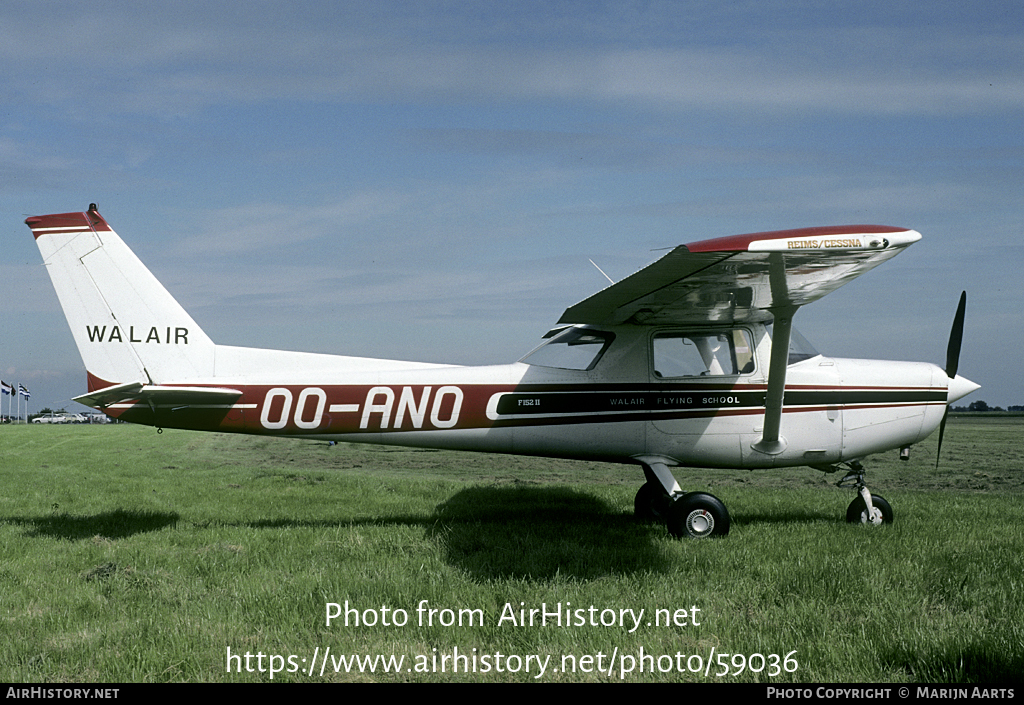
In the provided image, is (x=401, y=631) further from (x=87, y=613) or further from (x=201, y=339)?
(x=201, y=339)

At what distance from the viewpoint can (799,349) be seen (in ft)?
29.1

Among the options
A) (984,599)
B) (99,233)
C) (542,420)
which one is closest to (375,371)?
(542,420)

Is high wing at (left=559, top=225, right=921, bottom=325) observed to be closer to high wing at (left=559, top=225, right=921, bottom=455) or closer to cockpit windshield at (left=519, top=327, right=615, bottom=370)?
high wing at (left=559, top=225, right=921, bottom=455)

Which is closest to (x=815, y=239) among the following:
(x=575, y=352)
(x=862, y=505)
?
(x=575, y=352)

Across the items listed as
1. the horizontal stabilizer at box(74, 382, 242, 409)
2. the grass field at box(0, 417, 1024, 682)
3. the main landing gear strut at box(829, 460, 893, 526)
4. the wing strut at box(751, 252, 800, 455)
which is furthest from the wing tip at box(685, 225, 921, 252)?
the horizontal stabilizer at box(74, 382, 242, 409)

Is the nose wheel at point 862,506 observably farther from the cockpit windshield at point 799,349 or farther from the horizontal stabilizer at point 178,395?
the horizontal stabilizer at point 178,395

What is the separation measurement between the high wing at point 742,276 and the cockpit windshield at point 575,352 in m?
0.21

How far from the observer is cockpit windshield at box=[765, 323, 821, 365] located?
880 centimetres

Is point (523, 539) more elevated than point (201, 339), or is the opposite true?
point (201, 339)

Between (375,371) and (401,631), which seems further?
(375,371)

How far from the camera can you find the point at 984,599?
5492mm

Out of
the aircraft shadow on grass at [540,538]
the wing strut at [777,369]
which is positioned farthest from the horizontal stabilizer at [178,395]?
the wing strut at [777,369]

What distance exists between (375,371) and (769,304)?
4581mm

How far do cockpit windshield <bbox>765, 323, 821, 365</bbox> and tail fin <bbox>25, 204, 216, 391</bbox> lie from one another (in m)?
7.06
